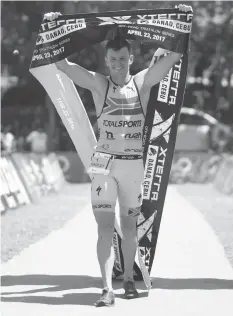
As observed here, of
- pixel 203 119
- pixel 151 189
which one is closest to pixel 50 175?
pixel 151 189

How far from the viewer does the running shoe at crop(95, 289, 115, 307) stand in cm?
597

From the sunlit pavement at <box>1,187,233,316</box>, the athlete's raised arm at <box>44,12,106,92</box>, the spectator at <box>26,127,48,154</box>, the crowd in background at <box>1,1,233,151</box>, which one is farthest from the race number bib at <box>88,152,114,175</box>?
the spectator at <box>26,127,48,154</box>

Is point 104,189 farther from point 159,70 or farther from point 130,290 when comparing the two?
point 159,70

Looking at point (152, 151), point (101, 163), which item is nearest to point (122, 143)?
point (101, 163)

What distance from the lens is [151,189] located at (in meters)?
7.07

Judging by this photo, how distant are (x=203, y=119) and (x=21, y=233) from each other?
1241 inches

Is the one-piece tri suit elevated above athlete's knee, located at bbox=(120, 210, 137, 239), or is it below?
above

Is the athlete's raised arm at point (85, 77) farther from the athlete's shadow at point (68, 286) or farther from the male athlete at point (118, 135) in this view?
the athlete's shadow at point (68, 286)

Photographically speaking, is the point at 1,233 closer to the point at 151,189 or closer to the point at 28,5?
the point at 151,189

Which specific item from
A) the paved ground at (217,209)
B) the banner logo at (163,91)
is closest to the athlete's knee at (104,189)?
the banner logo at (163,91)

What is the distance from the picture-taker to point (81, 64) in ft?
114

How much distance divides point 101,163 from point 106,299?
1133 mm

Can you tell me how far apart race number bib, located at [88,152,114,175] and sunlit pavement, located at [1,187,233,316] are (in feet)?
3.60

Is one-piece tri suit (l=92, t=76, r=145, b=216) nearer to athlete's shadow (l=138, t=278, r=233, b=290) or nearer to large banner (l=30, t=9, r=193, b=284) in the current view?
large banner (l=30, t=9, r=193, b=284)
